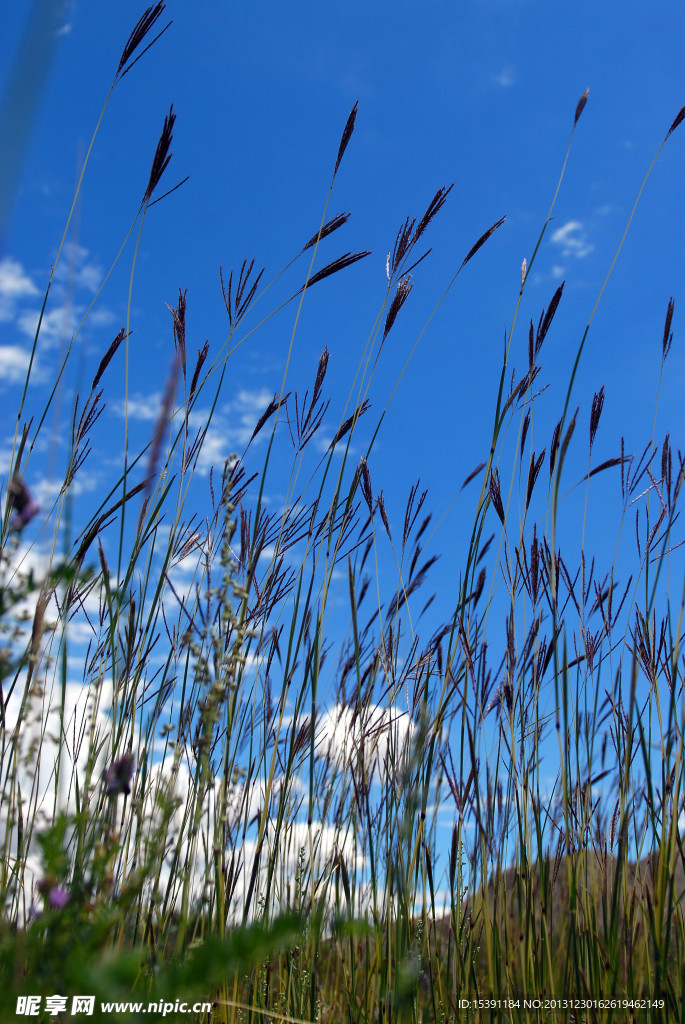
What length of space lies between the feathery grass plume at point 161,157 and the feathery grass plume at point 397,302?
576 millimetres

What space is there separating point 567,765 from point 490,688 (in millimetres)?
448

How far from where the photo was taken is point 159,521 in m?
1.45

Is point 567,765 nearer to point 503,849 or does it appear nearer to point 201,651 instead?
point 503,849

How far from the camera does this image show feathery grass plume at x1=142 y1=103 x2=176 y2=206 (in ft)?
4.64

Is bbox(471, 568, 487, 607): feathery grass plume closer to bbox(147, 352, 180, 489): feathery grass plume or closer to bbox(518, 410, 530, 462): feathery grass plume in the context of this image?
bbox(518, 410, 530, 462): feathery grass plume

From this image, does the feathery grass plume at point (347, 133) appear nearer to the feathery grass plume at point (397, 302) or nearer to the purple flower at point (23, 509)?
the feathery grass plume at point (397, 302)

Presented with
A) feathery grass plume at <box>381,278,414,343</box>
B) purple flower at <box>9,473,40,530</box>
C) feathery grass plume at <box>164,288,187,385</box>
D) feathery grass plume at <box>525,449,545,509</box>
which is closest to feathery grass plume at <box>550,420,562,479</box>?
feathery grass plume at <box>525,449,545,509</box>

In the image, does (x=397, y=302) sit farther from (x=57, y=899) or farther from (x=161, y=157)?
(x=57, y=899)

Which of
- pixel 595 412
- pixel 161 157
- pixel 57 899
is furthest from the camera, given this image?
pixel 595 412

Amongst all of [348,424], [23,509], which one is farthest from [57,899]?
[348,424]

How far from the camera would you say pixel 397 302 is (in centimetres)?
155

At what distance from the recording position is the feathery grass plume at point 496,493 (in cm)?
163

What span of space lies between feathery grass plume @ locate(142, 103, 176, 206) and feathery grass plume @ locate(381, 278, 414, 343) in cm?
58

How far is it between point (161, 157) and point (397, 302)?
60 cm
